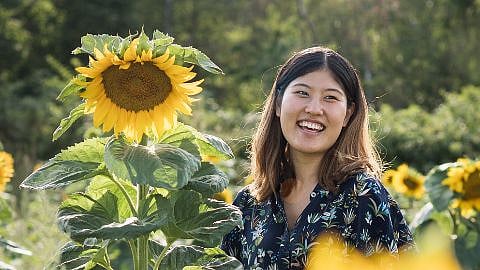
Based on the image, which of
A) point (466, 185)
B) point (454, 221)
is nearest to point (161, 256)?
point (466, 185)

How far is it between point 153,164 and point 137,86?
0.61 feet

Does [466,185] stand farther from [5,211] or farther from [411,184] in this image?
[5,211]

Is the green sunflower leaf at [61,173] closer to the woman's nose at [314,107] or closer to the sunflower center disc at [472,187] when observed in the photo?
the woman's nose at [314,107]

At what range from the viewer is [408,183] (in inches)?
219

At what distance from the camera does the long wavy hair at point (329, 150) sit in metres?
2.77

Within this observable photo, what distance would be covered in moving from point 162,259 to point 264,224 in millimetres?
653

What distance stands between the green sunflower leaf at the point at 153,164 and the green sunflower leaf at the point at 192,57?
18 cm

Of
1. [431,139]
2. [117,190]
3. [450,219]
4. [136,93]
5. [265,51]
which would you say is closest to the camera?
[136,93]

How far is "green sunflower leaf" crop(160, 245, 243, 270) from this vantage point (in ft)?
7.08

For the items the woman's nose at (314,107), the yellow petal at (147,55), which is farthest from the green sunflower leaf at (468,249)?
the yellow petal at (147,55)

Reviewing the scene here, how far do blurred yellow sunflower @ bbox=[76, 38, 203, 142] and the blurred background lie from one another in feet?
27.6

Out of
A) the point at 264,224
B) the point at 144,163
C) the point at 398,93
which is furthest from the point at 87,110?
the point at 398,93

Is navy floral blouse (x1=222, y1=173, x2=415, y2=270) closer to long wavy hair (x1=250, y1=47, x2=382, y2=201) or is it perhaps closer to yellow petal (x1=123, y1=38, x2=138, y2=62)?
long wavy hair (x1=250, y1=47, x2=382, y2=201)

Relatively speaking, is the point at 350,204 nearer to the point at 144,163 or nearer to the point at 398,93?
the point at 144,163
